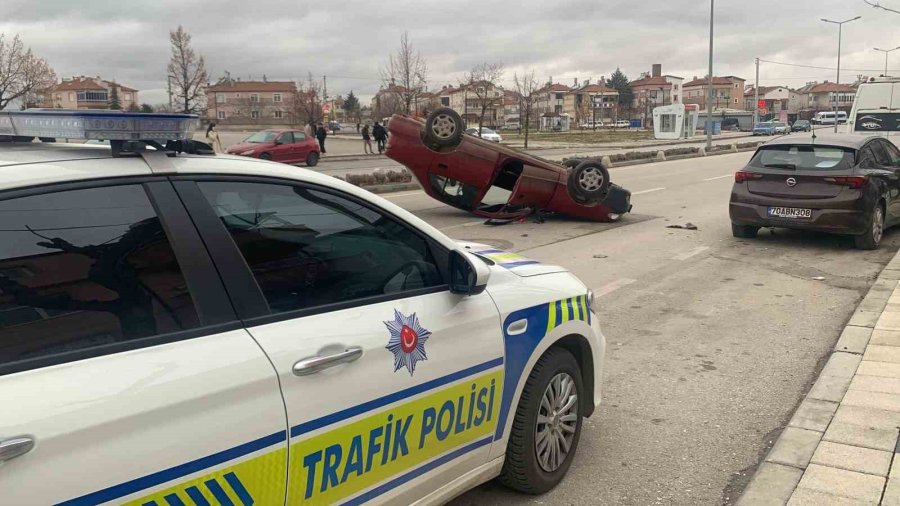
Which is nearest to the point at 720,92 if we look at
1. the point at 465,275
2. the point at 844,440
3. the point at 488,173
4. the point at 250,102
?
the point at 250,102

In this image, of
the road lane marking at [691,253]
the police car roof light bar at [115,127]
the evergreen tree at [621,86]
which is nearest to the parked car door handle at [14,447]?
the police car roof light bar at [115,127]

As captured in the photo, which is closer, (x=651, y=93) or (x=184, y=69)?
(x=184, y=69)

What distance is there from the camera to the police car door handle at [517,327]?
3.06 m

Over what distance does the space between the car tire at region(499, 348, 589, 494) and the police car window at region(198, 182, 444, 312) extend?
76 cm

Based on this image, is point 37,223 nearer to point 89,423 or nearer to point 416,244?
point 89,423

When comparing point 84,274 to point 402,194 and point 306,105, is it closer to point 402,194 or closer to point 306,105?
point 402,194

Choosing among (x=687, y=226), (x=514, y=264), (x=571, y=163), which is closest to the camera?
(x=514, y=264)

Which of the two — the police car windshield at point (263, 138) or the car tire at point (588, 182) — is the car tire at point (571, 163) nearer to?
the car tire at point (588, 182)

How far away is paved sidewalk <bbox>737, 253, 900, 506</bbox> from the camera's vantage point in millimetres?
A: 3383

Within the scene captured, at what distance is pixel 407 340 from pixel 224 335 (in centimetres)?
69

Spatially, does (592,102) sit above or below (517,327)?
above

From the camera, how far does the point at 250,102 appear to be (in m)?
104

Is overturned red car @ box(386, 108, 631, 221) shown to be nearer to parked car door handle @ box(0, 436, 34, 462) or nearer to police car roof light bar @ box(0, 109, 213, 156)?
police car roof light bar @ box(0, 109, 213, 156)

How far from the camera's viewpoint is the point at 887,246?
10.0 metres
